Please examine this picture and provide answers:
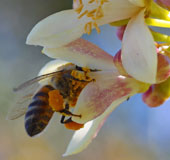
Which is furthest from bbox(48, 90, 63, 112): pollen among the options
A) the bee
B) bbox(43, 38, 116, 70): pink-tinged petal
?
bbox(43, 38, 116, 70): pink-tinged petal

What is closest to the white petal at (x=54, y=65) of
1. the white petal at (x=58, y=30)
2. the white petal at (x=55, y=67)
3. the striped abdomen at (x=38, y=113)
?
the white petal at (x=55, y=67)

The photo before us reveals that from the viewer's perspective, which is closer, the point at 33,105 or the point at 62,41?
the point at 62,41

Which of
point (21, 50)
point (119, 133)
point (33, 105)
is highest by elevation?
point (33, 105)

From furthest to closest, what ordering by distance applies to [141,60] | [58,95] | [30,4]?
1. [30,4]
2. [58,95]
3. [141,60]

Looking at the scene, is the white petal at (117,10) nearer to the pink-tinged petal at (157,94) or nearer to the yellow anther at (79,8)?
the yellow anther at (79,8)

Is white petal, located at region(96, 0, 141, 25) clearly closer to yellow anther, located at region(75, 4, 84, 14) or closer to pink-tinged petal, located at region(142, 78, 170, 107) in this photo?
yellow anther, located at region(75, 4, 84, 14)

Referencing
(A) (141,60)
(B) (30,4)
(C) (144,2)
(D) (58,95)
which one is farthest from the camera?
(B) (30,4)

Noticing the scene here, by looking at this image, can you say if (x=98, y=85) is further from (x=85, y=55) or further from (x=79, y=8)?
(x=79, y=8)

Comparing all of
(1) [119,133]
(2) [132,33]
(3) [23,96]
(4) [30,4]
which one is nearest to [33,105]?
(3) [23,96]

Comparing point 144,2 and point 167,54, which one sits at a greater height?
point 144,2

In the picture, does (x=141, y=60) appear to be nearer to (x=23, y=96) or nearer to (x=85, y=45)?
(x=85, y=45)
